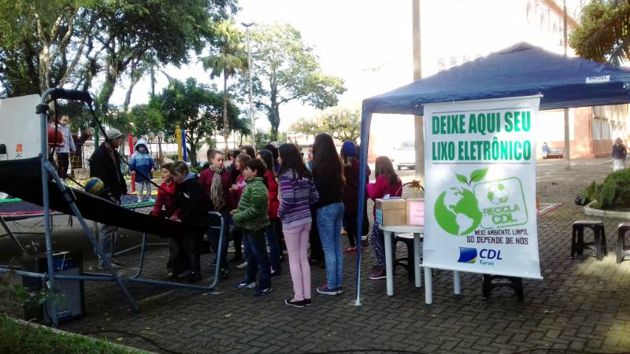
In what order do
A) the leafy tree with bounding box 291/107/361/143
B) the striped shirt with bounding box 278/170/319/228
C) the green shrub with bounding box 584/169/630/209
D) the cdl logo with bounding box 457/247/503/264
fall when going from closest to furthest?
the cdl logo with bounding box 457/247/503/264 < the striped shirt with bounding box 278/170/319/228 < the green shrub with bounding box 584/169/630/209 < the leafy tree with bounding box 291/107/361/143

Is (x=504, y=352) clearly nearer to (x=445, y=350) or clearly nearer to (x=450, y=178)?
(x=445, y=350)

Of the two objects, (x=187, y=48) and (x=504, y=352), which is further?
(x=187, y=48)

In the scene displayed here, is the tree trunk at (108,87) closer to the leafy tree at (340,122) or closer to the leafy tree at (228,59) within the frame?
the leafy tree at (228,59)

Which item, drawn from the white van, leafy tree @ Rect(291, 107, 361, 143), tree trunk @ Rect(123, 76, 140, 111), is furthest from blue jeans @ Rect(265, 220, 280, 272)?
leafy tree @ Rect(291, 107, 361, 143)

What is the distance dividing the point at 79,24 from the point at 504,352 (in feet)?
88.2

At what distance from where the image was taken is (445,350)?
4543 mm

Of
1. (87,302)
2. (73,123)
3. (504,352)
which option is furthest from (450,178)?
(73,123)

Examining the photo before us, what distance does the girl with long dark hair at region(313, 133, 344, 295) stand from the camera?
6.10 meters

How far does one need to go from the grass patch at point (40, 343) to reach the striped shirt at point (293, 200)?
6.88ft

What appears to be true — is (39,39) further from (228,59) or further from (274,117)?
(274,117)

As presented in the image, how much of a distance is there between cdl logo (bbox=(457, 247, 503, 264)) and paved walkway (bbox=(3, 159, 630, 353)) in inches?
20.6

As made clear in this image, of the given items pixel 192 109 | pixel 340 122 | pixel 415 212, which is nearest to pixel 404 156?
pixel 192 109

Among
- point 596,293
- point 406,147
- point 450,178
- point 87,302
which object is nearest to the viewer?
point 450,178

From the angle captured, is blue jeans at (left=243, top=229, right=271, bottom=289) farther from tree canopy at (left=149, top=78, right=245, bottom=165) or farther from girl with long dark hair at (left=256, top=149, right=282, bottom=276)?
tree canopy at (left=149, top=78, right=245, bottom=165)
